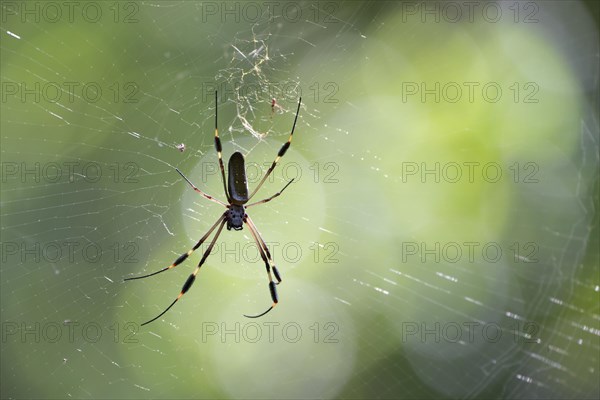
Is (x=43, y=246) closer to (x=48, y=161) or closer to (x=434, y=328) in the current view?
(x=48, y=161)

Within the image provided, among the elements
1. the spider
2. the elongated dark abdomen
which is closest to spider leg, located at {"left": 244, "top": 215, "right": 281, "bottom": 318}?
the spider

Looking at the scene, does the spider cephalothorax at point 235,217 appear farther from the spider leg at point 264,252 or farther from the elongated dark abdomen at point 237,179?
the elongated dark abdomen at point 237,179

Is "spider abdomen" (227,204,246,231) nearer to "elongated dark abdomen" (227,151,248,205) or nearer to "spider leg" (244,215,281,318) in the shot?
"spider leg" (244,215,281,318)

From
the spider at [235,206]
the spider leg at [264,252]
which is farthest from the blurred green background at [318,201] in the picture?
the spider leg at [264,252]

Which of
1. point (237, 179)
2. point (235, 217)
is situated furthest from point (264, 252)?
point (237, 179)

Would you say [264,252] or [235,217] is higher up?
[235,217]

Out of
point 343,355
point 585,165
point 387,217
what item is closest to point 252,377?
point 343,355

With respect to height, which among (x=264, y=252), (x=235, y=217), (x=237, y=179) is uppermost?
(x=237, y=179)

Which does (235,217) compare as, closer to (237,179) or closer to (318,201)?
(237,179)

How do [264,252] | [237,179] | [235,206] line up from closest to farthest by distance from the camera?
[237,179], [235,206], [264,252]
